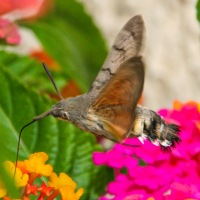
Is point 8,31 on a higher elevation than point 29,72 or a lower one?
higher

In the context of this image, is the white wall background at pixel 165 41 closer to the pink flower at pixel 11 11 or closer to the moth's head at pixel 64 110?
the pink flower at pixel 11 11

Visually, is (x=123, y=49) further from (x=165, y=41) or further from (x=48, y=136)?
(x=165, y=41)

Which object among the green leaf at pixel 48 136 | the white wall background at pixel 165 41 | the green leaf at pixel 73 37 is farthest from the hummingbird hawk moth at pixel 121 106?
the white wall background at pixel 165 41

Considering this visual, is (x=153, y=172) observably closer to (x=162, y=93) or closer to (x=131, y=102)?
(x=131, y=102)

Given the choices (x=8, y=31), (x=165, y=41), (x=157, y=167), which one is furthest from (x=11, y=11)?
(x=165, y=41)

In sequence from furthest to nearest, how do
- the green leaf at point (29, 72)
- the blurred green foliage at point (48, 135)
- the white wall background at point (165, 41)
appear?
1. the white wall background at point (165, 41)
2. the green leaf at point (29, 72)
3. the blurred green foliage at point (48, 135)

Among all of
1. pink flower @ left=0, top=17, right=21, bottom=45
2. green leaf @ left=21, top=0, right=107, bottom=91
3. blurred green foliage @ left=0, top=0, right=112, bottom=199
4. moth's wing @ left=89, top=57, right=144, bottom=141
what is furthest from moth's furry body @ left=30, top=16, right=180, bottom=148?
green leaf @ left=21, top=0, right=107, bottom=91

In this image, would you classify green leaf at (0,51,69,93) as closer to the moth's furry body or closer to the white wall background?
the moth's furry body

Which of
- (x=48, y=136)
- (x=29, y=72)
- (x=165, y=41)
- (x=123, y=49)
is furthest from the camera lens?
(x=165, y=41)
